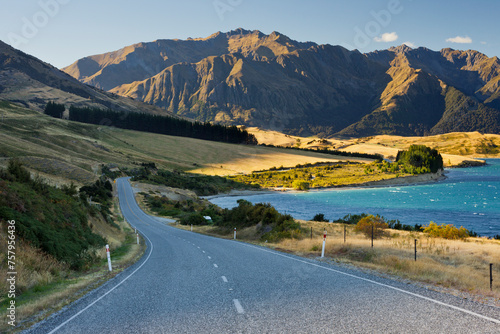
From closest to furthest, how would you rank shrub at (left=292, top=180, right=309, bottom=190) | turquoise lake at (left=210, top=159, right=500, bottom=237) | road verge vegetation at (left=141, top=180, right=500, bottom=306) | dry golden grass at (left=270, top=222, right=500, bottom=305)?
dry golden grass at (left=270, top=222, right=500, bottom=305), road verge vegetation at (left=141, top=180, right=500, bottom=306), turquoise lake at (left=210, top=159, right=500, bottom=237), shrub at (left=292, top=180, right=309, bottom=190)

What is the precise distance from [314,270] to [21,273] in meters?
11.0

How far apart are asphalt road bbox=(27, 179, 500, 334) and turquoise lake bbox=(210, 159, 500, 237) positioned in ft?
143

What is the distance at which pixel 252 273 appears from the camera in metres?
14.2

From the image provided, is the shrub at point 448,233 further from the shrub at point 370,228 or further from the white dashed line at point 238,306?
the white dashed line at point 238,306

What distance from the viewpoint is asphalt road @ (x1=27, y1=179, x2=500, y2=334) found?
7598mm

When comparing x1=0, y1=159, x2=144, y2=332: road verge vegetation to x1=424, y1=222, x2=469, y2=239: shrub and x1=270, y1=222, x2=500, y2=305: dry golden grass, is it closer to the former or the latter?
x1=270, y1=222, x2=500, y2=305: dry golden grass

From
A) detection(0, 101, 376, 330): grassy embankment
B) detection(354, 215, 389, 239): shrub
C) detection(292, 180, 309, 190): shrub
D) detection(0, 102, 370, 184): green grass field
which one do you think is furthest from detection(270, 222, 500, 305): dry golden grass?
detection(292, 180, 309, 190): shrub

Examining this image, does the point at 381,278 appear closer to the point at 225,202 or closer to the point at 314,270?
the point at 314,270

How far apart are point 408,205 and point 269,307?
77175 millimetres

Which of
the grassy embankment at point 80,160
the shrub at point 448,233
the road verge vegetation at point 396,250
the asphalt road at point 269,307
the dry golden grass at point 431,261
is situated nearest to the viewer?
the asphalt road at point 269,307

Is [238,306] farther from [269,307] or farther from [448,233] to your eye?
[448,233]

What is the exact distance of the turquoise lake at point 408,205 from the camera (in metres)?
58.5

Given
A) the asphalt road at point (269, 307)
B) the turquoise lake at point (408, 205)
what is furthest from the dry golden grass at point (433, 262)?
the turquoise lake at point (408, 205)

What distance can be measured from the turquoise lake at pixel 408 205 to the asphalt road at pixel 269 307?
43.5 metres
